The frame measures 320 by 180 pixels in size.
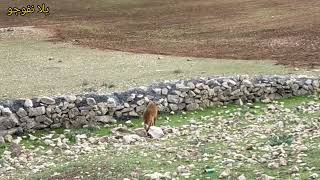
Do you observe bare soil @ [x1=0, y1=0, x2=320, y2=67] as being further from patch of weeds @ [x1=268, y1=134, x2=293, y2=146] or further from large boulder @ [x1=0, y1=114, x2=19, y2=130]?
large boulder @ [x1=0, y1=114, x2=19, y2=130]

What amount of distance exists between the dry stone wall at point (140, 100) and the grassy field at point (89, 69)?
1.66 m

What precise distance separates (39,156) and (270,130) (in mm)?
4627

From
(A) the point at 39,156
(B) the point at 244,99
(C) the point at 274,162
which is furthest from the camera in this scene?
(B) the point at 244,99

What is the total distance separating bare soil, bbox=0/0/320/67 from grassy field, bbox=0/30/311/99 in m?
1.45

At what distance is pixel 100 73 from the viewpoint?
61.1 ft

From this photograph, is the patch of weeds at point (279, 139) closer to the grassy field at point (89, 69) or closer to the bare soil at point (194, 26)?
the grassy field at point (89, 69)

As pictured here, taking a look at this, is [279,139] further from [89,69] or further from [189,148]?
[89,69]

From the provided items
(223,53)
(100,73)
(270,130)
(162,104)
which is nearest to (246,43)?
(223,53)

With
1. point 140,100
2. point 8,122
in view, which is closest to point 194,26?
point 140,100

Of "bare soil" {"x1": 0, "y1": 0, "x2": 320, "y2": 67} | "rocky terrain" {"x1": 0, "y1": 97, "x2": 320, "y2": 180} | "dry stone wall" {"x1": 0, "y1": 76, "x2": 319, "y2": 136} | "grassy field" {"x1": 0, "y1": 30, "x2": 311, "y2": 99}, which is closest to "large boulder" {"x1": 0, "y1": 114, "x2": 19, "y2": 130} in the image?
"dry stone wall" {"x1": 0, "y1": 76, "x2": 319, "y2": 136}

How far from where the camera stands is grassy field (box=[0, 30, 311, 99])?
1647 cm

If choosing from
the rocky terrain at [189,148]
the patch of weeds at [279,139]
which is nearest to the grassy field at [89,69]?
the rocky terrain at [189,148]

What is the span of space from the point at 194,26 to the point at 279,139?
19.5 metres

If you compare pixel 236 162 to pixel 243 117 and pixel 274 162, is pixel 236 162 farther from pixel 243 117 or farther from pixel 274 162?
pixel 243 117
